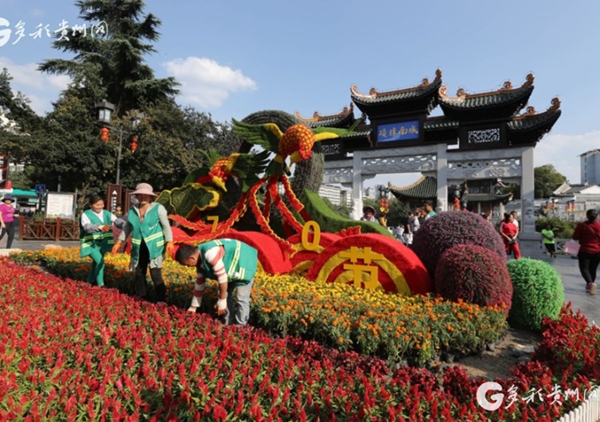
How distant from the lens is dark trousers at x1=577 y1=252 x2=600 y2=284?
229 inches

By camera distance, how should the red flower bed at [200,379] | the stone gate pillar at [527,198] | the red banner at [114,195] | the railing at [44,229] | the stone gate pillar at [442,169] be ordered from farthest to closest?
the stone gate pillar at [442,169]
the stone gate pillar at [527,198]
the railing at [44,229]
the red banner at [114,195]
the red flower bed at [200,379]

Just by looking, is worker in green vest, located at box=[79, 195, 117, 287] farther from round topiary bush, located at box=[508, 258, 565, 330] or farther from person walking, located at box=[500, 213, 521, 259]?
person walking, located at box=[500, 213, 521, 259]

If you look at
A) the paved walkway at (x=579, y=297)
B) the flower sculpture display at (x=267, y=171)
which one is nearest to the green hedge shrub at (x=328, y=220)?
the flower sculpture display at (x=267, y=171)

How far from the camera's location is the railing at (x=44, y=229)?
14.3m

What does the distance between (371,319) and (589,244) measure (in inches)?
181

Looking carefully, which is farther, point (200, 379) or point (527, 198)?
point (527, 198)

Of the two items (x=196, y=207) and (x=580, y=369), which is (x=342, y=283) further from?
(x=196, y=207)

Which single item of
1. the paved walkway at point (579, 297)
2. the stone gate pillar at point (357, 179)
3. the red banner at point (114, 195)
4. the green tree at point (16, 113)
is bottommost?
the paved walkway at point (579, 297)

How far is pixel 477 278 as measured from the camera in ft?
12.4

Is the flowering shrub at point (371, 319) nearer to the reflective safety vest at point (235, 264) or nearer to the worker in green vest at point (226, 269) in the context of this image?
the worker in green vest at point (226, 269)

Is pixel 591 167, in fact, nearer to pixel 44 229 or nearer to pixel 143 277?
pixel 44 229

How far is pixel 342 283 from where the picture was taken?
4711 millimetres

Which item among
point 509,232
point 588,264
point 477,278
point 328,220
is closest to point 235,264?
point 477,278

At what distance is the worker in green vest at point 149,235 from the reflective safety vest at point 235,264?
1.01 m
